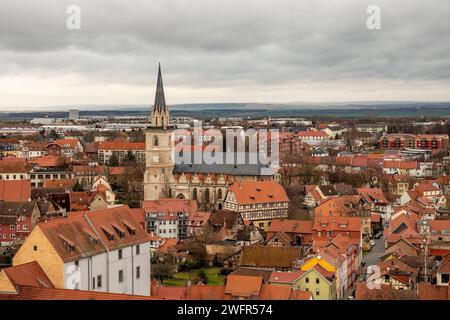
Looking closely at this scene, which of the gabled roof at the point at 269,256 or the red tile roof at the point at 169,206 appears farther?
the red tile roof at the point at 169,206

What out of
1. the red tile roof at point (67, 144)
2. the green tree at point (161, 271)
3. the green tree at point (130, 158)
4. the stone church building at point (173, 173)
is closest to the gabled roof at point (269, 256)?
the green tree at point (161, 271)

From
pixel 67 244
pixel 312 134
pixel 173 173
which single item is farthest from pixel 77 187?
pixel 312 134

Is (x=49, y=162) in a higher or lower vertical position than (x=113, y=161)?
higher

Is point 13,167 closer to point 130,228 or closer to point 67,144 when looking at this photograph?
point 67,144

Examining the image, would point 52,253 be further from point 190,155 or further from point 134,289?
point 190,155

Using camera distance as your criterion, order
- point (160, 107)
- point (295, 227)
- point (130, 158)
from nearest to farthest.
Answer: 1. point (295, 227)
2. point (160, 107)
3. point (130, 158)

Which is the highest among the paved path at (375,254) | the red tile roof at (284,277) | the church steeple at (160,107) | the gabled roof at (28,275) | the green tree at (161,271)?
the church steeple at (160,107)

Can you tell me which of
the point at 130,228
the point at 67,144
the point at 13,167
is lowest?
the point at 13,167

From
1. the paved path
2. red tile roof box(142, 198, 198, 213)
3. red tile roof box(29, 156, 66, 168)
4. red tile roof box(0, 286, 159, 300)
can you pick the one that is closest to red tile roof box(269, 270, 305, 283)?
the paved path

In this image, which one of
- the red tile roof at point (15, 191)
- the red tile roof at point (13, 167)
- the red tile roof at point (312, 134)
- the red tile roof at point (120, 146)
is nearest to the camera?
the red tile roof at point (15, 191)

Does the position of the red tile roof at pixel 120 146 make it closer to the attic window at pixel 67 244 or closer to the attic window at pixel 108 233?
the attic window at pixel 108 233
